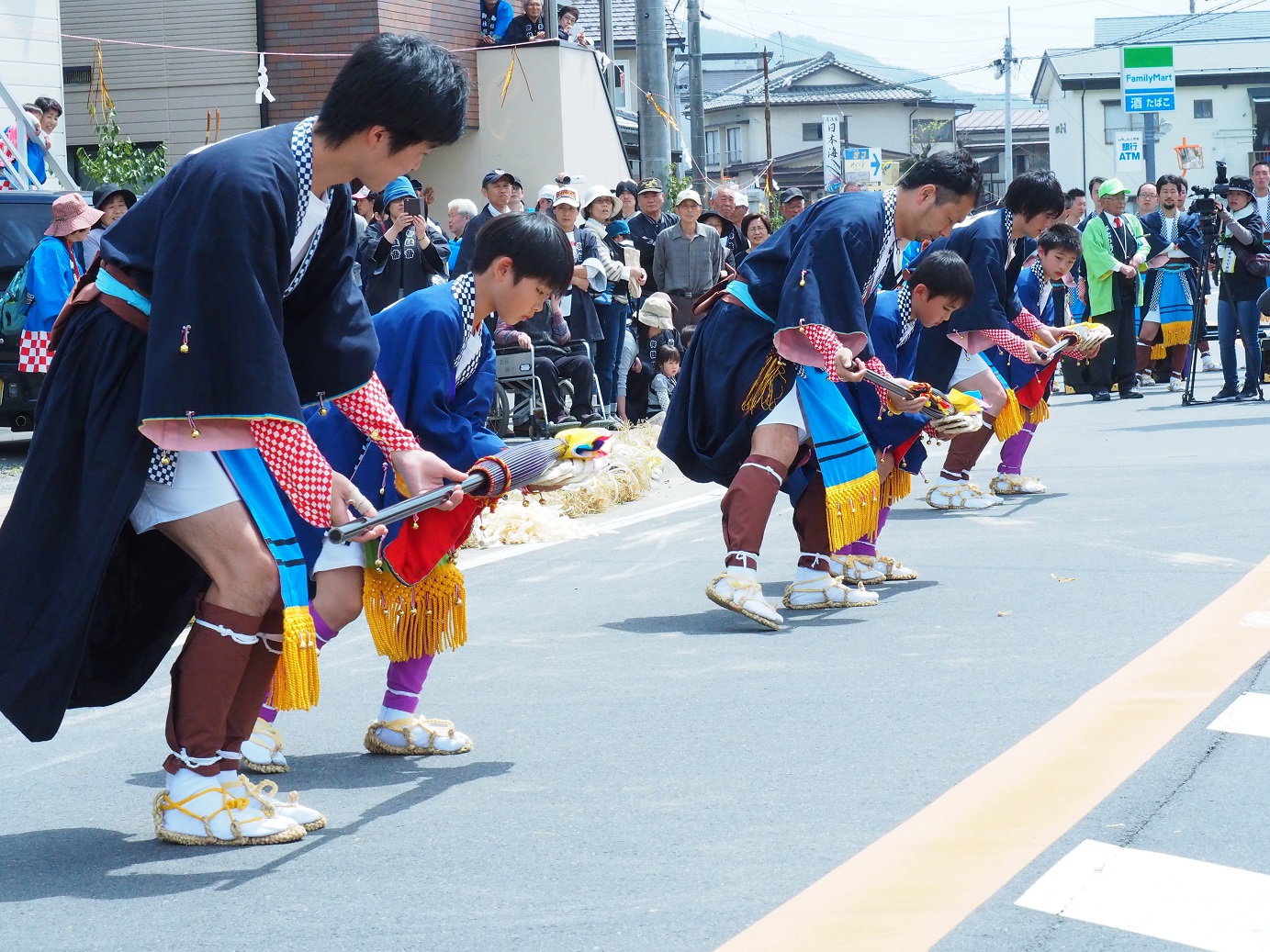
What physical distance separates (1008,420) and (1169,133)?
2363 inches

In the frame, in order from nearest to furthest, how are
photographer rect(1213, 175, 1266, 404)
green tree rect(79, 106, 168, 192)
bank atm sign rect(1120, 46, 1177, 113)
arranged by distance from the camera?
photographer rect(1213, 175, 1266, 404), green tree rect(79, 106, 168, 192), bank atm sign rect(1120, 46, 1177, 113)

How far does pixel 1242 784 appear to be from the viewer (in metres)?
3.69

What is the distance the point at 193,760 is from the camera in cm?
348

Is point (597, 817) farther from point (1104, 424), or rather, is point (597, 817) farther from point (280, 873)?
point (1104, 424)

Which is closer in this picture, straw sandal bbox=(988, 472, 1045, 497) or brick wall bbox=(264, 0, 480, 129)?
straw sandal bbox=(988, 472, 1045, 497)

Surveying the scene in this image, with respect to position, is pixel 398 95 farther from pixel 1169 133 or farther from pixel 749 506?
pixel 1169 133

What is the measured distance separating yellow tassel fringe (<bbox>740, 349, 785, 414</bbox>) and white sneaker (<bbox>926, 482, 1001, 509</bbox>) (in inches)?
114

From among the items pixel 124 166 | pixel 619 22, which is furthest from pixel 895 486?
pixel 619 22

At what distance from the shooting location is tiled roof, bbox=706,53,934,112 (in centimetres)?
7425

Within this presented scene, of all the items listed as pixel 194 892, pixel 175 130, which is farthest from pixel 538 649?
pixel 175 130

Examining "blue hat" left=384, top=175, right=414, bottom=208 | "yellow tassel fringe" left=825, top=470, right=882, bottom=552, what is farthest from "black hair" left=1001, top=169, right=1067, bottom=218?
"blue hat" left=384, top=175, right=414, bottom=208

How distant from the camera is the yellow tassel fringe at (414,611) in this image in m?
4.22

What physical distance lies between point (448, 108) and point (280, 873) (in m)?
1.64

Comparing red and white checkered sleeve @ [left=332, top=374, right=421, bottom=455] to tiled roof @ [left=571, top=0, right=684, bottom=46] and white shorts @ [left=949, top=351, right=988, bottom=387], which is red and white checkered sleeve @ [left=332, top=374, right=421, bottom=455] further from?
tiled roof @ [left=571, top=0, right=684, bottom=46]
